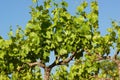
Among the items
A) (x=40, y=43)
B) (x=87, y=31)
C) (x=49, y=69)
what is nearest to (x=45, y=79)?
(x=49, y=69)

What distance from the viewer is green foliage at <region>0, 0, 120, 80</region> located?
21422mm

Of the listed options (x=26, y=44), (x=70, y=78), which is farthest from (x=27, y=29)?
(x=70, y=78)

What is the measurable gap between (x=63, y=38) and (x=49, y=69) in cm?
198

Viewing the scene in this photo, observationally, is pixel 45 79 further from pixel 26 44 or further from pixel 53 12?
pixel 53 12

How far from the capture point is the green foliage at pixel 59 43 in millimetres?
21422

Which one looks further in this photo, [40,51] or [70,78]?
[70,78]

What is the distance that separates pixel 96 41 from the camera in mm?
22109

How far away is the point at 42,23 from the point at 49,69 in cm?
271

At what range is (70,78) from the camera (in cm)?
2341

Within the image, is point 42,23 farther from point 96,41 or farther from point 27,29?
point 96,41

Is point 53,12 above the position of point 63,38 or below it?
above

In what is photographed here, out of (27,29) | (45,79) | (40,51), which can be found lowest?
(45,79)

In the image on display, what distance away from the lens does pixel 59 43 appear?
21422mm

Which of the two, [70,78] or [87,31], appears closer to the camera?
[87,31]
